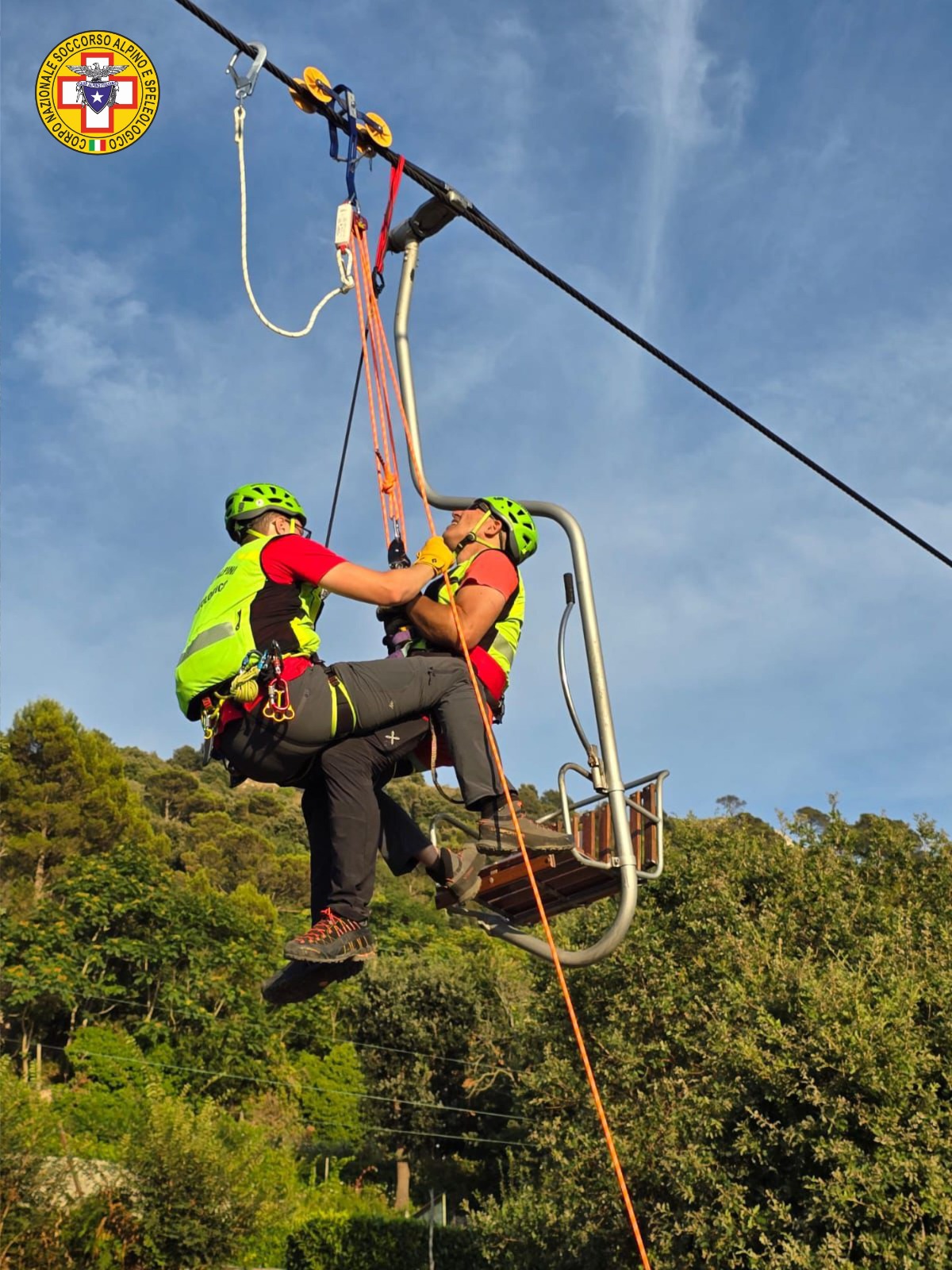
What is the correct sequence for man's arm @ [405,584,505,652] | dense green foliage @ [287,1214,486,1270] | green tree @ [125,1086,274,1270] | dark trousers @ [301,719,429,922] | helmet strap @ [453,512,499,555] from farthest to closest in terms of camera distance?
dense green foliage @ [287,1214,486,1270]
green tree @ [125,1086,274,1270]
helmet strap @ [453,512,499,555]
man's arm @ [405,584,505,652]
dark trousers @ [301,719,429,922]

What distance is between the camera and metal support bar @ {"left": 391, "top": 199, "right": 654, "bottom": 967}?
530 centimetres

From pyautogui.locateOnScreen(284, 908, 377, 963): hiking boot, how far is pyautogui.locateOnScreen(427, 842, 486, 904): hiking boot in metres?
0.55

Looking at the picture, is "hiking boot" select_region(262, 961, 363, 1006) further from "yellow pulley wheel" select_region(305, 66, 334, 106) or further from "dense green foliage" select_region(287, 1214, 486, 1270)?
"dense green foliage" select_region(287, 1214, 486, 1270)

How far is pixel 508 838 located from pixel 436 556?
4.30 ft

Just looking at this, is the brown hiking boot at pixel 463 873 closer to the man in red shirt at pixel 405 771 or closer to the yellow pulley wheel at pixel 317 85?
the man in red shirt at pixel 405 771

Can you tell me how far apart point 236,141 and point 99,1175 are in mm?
23849

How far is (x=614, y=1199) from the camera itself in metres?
19.5

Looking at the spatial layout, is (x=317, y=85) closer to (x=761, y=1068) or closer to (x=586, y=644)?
(x=586, y=644)

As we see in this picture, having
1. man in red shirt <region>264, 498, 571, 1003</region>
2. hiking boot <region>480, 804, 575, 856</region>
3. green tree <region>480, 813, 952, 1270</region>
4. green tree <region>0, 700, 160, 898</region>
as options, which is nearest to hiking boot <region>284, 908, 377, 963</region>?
man in red shirt <region>264, 498, 571, 1003</region>

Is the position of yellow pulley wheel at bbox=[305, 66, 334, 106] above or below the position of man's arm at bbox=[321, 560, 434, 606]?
above

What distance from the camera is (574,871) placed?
5652 mm

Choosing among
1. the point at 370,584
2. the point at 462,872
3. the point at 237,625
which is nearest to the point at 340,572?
the point at 370,584

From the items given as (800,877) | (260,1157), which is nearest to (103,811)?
(260,1157)

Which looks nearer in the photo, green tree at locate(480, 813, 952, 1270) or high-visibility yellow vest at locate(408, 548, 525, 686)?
high-visibility yellow vest at locate(408, 548, 525, 686)
